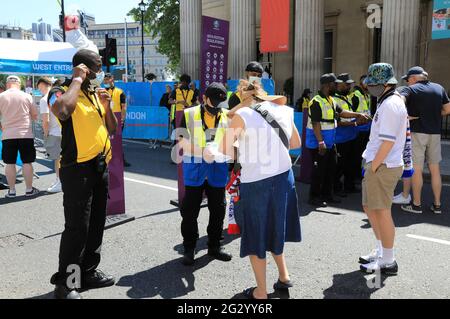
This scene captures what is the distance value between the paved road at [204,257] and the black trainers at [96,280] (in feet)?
0.28

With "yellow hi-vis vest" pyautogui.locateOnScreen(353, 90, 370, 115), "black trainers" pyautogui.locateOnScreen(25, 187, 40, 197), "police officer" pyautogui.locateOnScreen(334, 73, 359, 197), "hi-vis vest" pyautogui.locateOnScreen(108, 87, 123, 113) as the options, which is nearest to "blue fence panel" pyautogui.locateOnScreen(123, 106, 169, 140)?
"hi-vis vest" pyautogui.locateOnScreen(108, 87, 123, 113)

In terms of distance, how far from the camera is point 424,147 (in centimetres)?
655

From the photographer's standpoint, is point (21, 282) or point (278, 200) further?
point (21, 282)

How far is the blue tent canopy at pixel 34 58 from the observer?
1212 centimetres

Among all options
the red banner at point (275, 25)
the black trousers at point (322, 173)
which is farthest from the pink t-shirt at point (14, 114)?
the red banner at point (275, 25)

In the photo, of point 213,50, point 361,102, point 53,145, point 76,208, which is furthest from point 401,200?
point 213,50

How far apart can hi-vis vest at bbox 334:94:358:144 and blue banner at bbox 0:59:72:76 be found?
8.89m

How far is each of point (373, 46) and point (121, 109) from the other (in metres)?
13.5

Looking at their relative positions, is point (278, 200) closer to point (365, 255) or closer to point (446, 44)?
point (365, 255)

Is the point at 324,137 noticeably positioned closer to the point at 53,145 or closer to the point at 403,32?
the point at 53,145

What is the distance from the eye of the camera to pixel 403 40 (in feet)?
45.6

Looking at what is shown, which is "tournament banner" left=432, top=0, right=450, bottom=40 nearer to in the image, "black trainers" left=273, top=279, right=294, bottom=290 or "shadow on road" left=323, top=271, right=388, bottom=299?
"shadow on road" left=323, top=271, right=388, bottom=299

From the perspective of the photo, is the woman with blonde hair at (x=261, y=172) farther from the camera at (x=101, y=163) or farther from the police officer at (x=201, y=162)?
the camera at (x=101, y=163)
